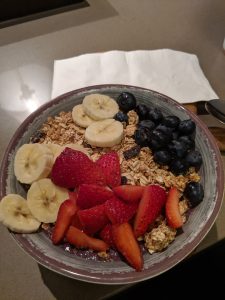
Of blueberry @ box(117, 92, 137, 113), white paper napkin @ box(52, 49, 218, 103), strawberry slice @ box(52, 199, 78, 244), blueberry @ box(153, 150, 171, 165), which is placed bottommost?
strawberry slice @ box(52, 199, 78, 244)

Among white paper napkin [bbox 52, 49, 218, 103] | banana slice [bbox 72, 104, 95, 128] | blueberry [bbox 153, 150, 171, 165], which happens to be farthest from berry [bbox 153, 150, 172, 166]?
white paper napkin [bbox 52, 49, 218, 103]

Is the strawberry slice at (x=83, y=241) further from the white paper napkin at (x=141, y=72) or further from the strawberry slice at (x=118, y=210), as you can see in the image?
the white paper napkin at (x=141, y=72)

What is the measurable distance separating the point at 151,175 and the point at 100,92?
0.95ft

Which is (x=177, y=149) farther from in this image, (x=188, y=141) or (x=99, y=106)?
(x=99, y=106)

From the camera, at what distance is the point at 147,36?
128cm

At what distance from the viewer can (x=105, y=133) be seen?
791 millimetres

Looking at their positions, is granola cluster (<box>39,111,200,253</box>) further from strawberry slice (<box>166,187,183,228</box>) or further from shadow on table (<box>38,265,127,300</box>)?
shadow on table (<box>38,265,127,300</box>)

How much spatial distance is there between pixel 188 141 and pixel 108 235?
281 millimetres

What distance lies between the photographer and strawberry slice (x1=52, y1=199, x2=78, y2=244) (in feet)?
2.13

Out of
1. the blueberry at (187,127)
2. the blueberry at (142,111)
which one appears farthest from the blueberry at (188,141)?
the blueberry at (142,111)

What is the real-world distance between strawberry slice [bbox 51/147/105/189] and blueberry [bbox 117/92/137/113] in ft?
0.72

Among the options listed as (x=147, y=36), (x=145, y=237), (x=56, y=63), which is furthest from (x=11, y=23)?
(x=145, y=237)

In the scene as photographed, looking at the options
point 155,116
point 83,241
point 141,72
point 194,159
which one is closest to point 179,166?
point 194,159

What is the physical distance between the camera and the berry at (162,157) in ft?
2.40
